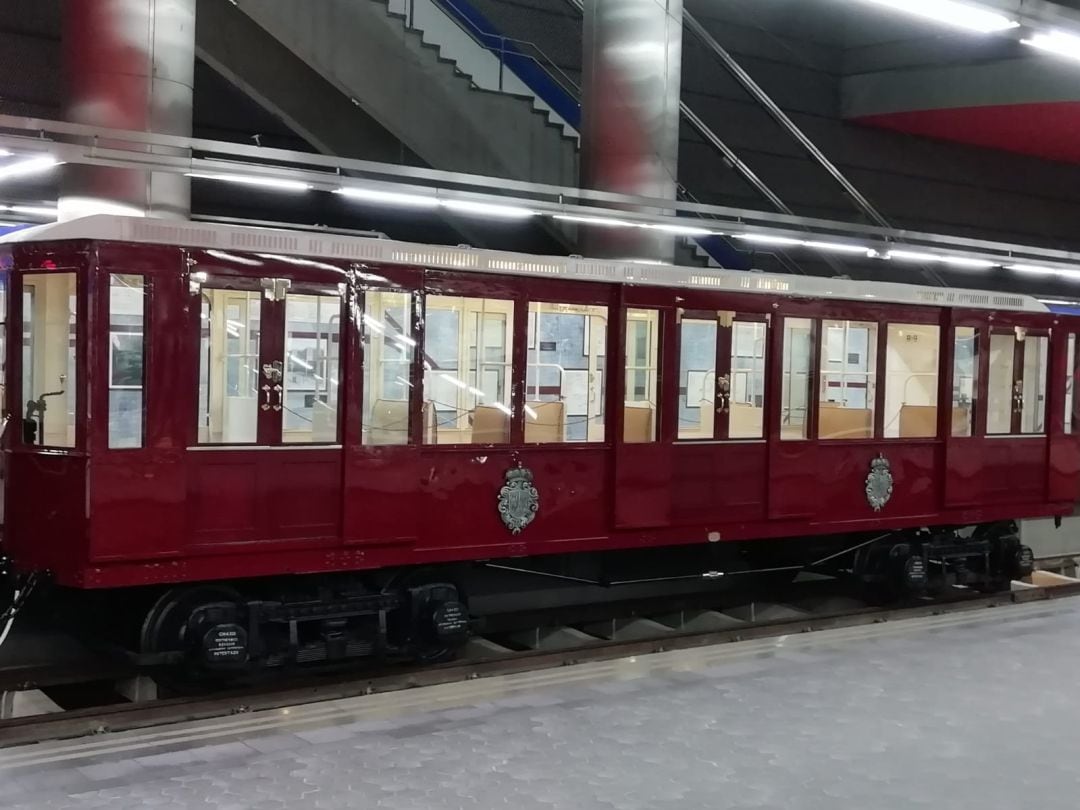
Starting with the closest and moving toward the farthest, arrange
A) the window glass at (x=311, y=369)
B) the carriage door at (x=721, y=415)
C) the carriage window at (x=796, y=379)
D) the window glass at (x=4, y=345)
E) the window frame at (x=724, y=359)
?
1. the window glass at (x=4, y=345)
2. the window glass at (x=311, y=369)
3. the window frame at (x=724, y=359)
4. the carriage door at (x=721, y=415)
5. the carriage window at (x=796, y=379)

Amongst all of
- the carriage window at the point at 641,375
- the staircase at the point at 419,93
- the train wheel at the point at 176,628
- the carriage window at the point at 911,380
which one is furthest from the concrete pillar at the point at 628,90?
the train wheel at the point at 176,628

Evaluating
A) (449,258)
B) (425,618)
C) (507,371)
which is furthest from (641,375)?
(425,618)

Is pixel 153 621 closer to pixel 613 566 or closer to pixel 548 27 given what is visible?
pixel 613 566

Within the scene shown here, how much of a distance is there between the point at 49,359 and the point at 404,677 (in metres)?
3.22

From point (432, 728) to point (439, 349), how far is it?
286cm

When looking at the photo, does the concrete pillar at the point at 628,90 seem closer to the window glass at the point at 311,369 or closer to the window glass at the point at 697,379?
the window glass at the point at 697,379

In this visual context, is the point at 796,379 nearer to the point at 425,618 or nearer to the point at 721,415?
the point at 721,415

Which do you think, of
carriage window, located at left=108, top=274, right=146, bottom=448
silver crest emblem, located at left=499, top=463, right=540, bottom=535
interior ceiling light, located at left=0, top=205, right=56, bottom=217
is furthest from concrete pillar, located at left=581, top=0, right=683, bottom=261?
carriage window, located at left=108, top=274, right=146, bottom=448

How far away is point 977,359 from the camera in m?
12.6

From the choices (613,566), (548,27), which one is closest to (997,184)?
(548,27)

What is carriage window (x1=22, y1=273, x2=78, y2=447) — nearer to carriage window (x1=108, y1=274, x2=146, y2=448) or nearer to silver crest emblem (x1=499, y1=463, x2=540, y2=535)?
carriage window (x1=108, y1=274, x2=146, y2=448)

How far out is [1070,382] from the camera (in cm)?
1357

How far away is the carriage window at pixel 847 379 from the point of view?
11250mm

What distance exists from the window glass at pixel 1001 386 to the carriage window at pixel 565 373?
507 centimetres
